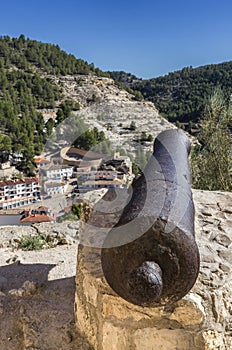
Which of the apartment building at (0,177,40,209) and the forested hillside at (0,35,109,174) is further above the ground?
the forested hillside at (0,35,109,174)

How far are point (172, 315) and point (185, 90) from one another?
141 ft

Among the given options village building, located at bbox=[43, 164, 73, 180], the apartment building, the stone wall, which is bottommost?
the apartment building

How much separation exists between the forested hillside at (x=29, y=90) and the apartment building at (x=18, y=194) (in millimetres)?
10008

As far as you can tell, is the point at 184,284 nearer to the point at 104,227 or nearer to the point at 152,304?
the point at 152,304

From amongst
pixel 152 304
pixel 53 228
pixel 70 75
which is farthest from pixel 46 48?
pixel 152 304

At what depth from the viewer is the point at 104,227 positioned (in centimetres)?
286

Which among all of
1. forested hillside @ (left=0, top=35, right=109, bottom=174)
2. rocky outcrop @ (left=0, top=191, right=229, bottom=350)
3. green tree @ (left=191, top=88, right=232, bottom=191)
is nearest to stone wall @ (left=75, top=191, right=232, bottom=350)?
rocky outcrop @ (left=0, top=191, right=229, bottom=350)

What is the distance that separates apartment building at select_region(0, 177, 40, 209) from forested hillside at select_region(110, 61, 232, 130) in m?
12.8

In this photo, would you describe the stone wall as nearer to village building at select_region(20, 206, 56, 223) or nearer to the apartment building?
village building at select_region(20, 206, 56, 223)

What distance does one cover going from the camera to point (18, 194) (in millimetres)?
16891

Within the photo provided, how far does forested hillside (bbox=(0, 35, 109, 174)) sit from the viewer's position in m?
32.6

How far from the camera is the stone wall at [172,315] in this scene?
1.94 m

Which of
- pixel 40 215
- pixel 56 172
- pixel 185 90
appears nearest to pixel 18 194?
pixel 40 215

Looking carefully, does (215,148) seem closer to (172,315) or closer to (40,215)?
(172,315)
